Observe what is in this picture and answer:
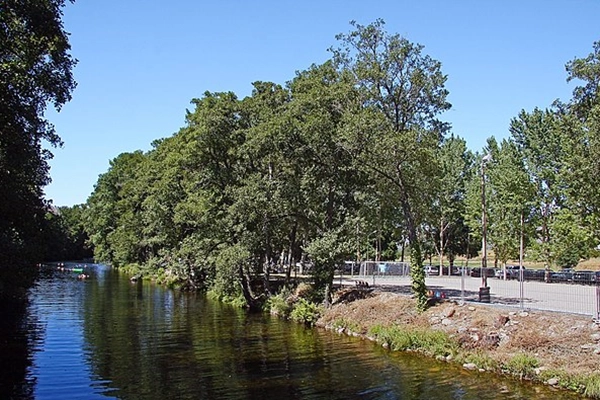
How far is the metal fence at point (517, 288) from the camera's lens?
915 inches

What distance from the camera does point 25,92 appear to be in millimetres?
15719

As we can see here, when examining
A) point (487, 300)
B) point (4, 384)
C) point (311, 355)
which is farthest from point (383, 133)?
point (4, 384)

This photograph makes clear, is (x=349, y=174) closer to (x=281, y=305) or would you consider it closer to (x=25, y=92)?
(x=281, y=305)

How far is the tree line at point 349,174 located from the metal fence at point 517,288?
2.42 metres

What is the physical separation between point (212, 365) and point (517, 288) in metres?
22.3

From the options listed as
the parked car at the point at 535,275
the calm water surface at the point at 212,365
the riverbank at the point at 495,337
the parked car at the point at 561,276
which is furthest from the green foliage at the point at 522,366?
the parked car at the point at 535,275

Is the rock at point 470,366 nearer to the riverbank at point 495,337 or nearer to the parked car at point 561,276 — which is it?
the riverbank at point 495,337

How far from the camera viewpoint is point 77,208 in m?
126

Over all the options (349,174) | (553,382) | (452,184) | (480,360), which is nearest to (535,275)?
(452,184)

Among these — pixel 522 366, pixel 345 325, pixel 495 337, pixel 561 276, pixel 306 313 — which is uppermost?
pixel 561 276

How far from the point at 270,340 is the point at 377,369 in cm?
701

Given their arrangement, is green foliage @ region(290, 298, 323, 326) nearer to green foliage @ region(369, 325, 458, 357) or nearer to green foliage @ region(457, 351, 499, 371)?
green foliage @ region(369, 325, 458, 357)

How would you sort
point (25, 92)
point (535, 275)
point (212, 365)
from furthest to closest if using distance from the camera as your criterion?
point (535, 275)
point (212, 365)
point (25, 92)

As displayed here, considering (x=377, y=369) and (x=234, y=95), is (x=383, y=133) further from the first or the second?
(x=234, y=95)
